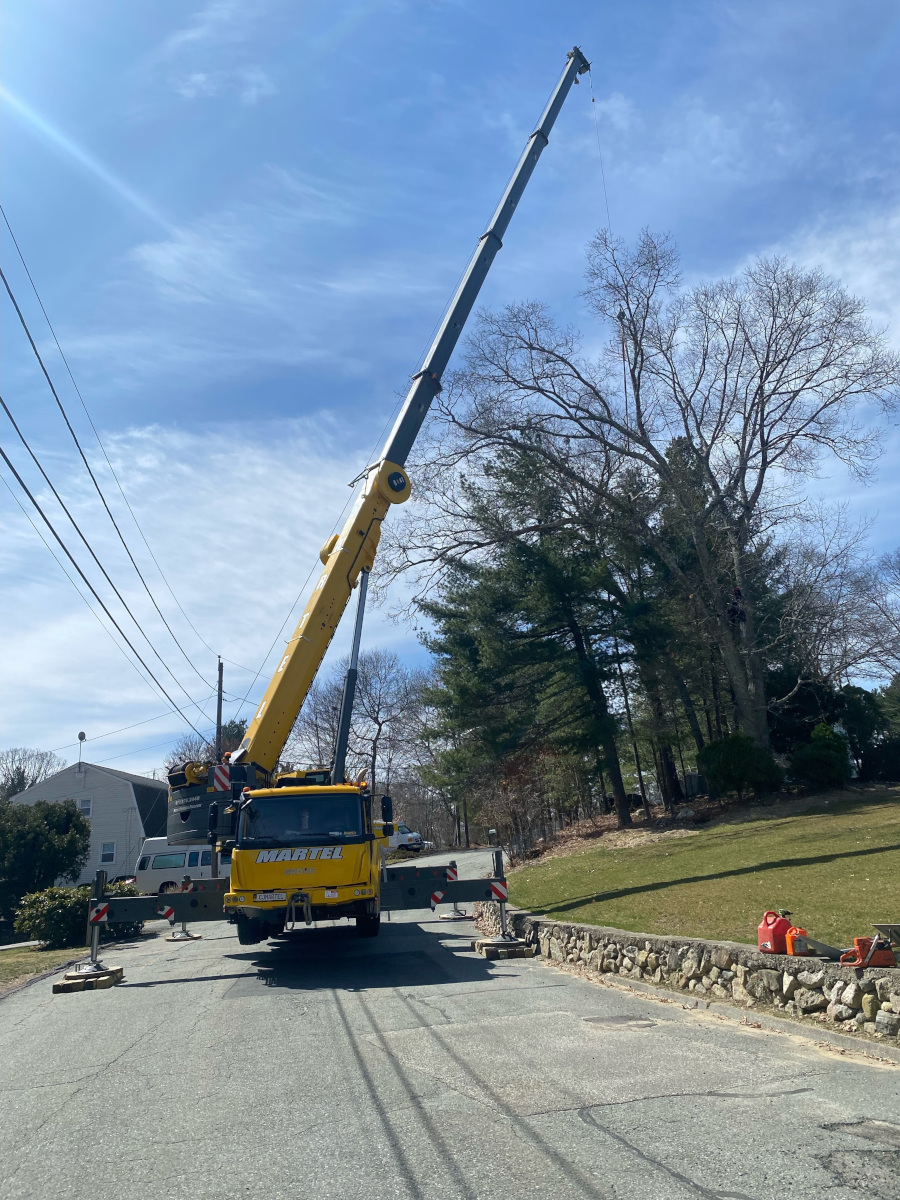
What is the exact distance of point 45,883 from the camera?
2759 centimetres

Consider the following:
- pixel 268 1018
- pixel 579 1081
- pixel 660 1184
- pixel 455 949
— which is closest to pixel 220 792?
pixel 455 949

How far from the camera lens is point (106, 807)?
46.3 meters

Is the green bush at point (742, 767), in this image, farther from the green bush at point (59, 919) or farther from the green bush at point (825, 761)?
the green bush at point (59, 919)

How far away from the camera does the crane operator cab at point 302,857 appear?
1114cm

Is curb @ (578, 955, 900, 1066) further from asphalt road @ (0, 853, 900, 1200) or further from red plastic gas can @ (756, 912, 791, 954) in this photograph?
red plastic gas can @ (756, 912, 791, 954)

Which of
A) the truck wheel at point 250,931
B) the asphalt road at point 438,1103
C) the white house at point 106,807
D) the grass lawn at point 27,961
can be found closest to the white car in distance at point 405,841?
the white house at point 106,807

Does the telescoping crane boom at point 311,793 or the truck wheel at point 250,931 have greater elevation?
the telescoping crane boom at point 311,793

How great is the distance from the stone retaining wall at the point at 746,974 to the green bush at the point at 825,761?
48.7 ft

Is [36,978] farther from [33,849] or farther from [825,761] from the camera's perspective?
[825,761]

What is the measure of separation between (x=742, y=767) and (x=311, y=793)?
1611 cm

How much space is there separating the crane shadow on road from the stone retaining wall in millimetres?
1440

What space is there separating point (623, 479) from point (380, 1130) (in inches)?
948

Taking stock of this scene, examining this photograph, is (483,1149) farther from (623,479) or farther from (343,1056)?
(623,479)

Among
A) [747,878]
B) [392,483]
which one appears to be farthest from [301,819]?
[747,878]
